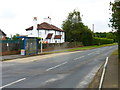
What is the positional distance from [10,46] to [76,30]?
142 feet

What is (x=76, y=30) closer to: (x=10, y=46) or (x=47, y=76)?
(x=10, y=46)

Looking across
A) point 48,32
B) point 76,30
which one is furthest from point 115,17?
point 76,30

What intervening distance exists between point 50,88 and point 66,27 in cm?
6909

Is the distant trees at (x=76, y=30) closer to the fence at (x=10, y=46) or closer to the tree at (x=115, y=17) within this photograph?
the fence at (x=10, y=46)

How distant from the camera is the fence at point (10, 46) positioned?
97.8 ft

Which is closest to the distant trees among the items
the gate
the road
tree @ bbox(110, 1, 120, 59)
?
the gate

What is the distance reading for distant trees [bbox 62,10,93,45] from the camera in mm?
71000

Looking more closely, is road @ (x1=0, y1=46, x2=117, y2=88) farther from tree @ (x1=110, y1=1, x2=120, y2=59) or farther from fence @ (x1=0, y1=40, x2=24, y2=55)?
fence @ (x1=0, y1=40, x2=24, y2=55)

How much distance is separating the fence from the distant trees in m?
39.5

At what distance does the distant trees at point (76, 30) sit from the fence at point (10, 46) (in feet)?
130

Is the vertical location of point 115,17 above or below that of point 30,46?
above

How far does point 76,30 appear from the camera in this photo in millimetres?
72312

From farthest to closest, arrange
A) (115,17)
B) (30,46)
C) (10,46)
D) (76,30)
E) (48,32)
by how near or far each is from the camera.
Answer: (76,30), (48,32), (30,46), (10,46), (115,17)

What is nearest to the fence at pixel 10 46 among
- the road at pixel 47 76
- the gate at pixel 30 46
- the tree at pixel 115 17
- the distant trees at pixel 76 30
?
the gate at pixel 30 46
